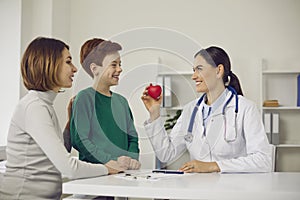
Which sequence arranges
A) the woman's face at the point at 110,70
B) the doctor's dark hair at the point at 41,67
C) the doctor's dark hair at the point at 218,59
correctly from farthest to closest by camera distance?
the doctor's dark hair at the point at 218,59 → the woman's face at the point at 110,70 → the doctor's dark hair at the point at 41,67

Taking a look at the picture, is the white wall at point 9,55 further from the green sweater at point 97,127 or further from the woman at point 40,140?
the woman at point 40,140

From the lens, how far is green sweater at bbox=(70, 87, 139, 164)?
1875mm

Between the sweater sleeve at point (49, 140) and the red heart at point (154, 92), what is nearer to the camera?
the sweater sleeve at point (49, 140)

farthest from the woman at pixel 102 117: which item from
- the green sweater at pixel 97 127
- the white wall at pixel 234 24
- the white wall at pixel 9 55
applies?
the white wall at pixel 234 24

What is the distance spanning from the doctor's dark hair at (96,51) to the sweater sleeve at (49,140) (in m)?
0.40

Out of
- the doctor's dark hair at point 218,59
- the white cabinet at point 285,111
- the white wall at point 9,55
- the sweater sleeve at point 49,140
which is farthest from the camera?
the white cabinet at point 285,111

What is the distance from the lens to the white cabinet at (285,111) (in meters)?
3.86

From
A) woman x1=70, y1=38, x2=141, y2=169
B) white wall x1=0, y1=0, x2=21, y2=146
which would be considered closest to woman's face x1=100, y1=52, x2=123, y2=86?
woman x1=70, y1=38, x2=141, y2=169

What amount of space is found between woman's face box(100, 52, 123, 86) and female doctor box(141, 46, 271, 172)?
0.65 ft

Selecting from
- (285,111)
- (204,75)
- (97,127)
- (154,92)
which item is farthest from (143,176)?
(285,111)

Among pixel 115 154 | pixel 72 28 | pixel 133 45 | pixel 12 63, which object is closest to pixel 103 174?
pixel 115 154

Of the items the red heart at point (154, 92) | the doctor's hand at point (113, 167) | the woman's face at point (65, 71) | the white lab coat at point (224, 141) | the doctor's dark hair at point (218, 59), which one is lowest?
the doctor's hand at point (113, 167)

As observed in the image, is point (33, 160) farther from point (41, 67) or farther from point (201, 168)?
point (201, 168)

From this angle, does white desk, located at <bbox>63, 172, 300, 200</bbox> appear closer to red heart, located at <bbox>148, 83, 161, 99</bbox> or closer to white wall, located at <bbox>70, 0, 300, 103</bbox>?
red heart, located at <bbox>148, 83, 161, 99</bbox>
